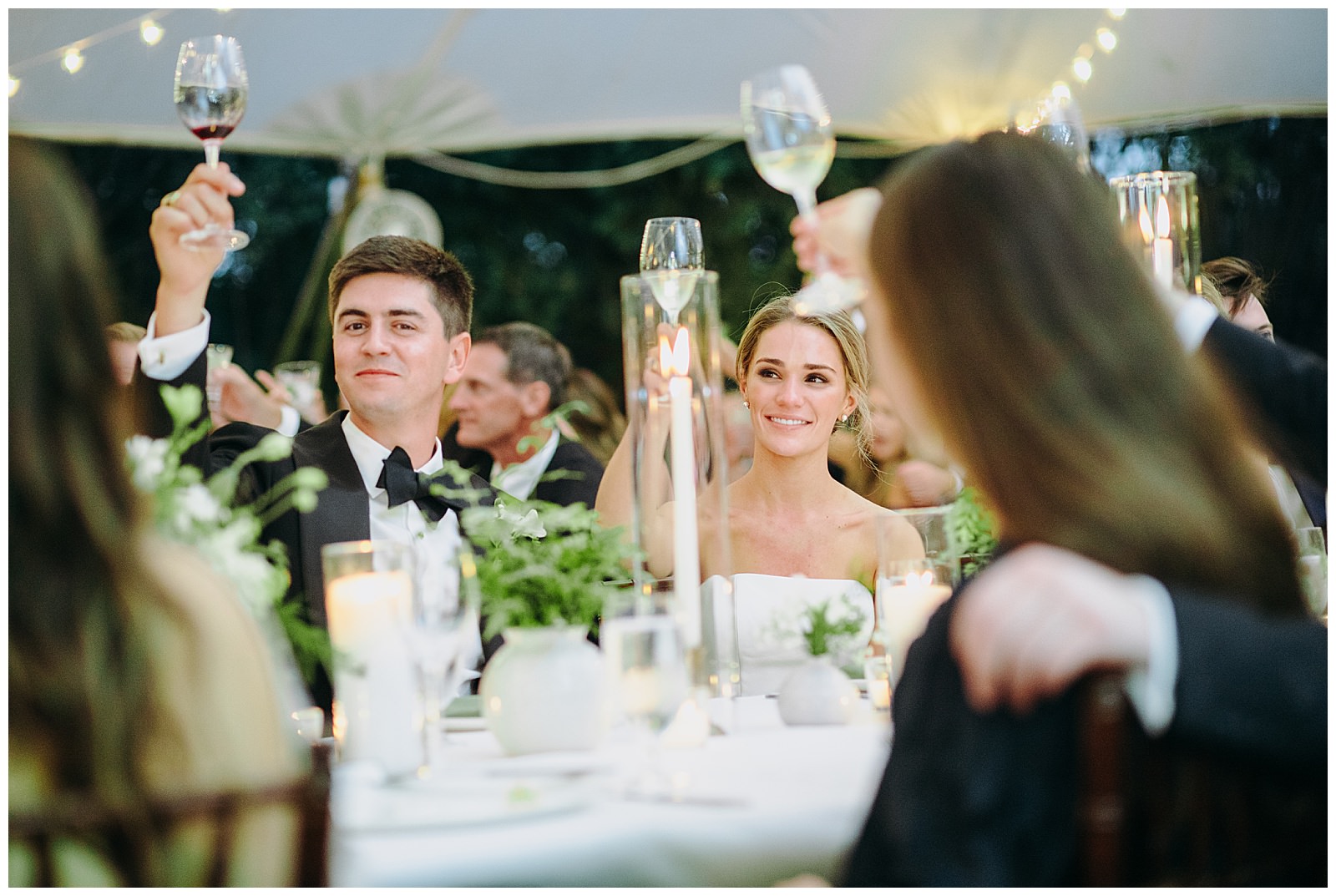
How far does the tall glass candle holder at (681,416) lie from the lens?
75.6 inches

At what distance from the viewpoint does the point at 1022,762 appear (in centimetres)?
122

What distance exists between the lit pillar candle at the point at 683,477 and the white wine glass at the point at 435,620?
320 mm

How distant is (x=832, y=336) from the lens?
10.1 ft

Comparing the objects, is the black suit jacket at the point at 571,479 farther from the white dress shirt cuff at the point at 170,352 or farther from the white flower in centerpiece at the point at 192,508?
the white flower in centerpiece at the point at 192,508

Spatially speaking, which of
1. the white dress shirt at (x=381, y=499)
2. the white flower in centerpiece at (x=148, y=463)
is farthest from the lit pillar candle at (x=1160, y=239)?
the white flower in centerpiece at (x=148, y=463)

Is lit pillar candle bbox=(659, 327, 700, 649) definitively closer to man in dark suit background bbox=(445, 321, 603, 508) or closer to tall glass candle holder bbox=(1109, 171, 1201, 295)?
tall glass candle holder bbox=(1109, 171, 1201, 295)

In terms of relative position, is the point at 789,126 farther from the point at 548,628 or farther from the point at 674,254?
the point at 548,628

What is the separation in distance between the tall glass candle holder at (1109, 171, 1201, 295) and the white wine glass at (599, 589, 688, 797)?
43.0 inches

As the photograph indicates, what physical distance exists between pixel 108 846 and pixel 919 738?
810 mm

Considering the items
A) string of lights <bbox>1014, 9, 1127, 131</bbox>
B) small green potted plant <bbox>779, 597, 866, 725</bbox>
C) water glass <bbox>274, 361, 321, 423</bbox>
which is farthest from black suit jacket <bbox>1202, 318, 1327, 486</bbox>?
string of lights <bbox>1014, 9, 1127, 131</bbox>

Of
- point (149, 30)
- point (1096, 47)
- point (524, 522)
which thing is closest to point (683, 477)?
point (524, 522)

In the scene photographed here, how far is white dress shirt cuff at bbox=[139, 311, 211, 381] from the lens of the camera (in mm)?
2133

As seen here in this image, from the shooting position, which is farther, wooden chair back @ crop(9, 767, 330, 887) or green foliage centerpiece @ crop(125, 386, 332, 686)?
green foliage centerpiece @ crop(125, 386, 332, 686)

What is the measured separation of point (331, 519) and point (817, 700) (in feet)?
3.94
